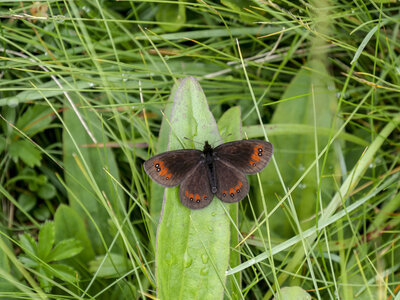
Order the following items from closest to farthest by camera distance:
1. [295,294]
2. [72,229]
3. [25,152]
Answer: [295,294] < [72,229] < [25,152]

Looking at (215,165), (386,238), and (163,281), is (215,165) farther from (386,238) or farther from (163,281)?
(386,238)

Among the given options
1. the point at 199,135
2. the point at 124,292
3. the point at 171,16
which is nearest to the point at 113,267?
the point at 124,292

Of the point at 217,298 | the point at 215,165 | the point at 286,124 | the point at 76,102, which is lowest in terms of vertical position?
the point at 217,298

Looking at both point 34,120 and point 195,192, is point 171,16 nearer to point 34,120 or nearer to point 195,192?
point 34,120

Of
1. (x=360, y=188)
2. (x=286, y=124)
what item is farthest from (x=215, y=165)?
(x=360, y=188)

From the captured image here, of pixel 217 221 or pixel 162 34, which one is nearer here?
pixel 217 221

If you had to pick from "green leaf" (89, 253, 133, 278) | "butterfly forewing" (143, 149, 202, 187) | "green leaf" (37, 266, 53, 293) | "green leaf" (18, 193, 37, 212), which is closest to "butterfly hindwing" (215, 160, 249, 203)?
"butterfly forewing" (143, 149, 202, 187)

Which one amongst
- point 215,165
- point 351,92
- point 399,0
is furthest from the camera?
point 351,92
